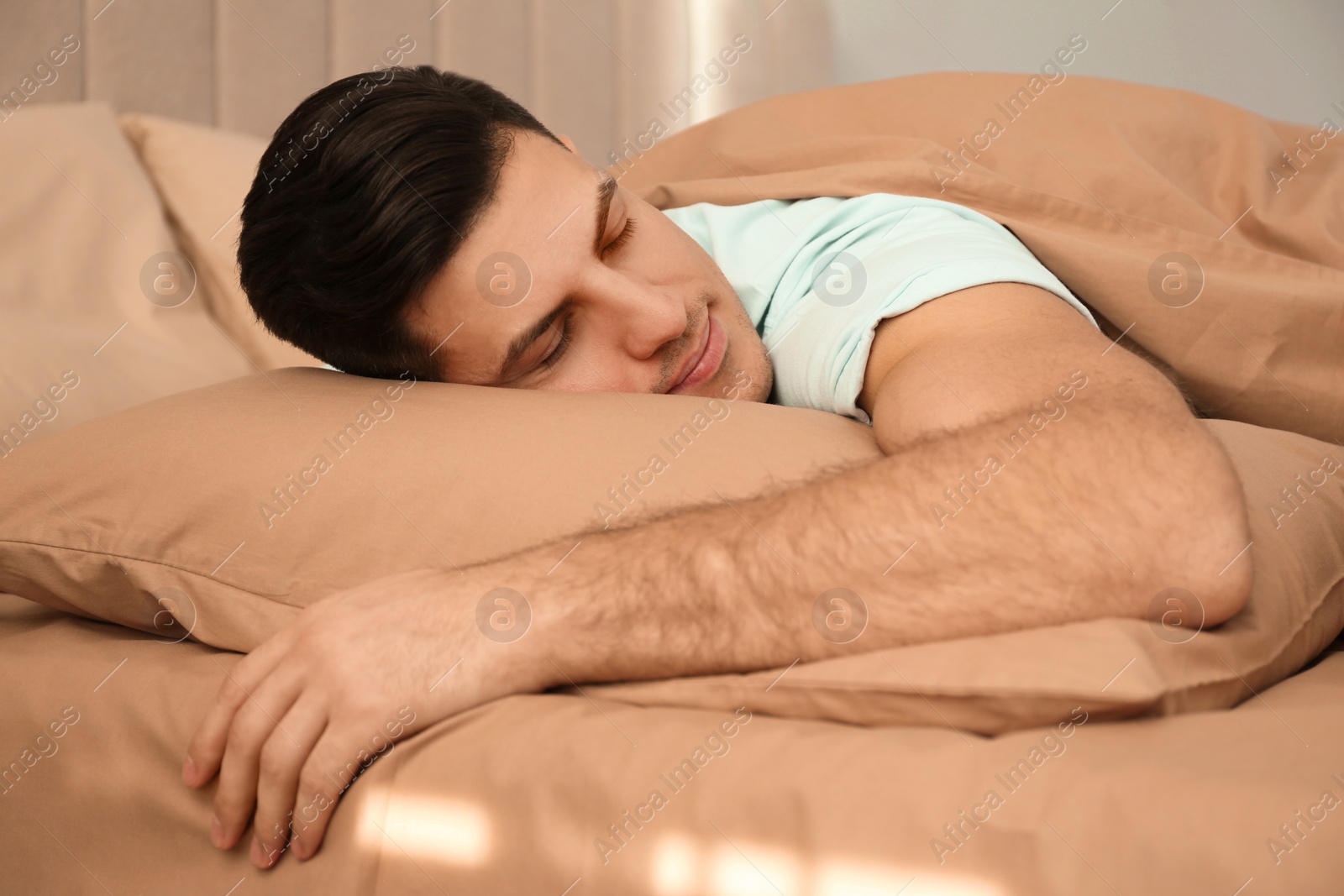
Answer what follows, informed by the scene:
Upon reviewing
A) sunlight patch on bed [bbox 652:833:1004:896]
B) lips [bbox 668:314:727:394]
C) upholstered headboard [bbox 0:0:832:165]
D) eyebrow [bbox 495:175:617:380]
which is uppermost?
upholstered headboard [bbox 0:0:832:165]

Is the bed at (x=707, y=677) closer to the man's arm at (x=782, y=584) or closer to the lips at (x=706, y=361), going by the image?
the man's arm at (x=782, y=584)

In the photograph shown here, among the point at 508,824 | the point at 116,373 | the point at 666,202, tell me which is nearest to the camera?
the point at 508,824

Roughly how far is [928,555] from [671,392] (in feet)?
1.41

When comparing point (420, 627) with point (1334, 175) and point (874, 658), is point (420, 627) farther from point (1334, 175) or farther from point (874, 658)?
point (1334, 175)

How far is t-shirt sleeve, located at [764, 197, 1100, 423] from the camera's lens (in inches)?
32.0

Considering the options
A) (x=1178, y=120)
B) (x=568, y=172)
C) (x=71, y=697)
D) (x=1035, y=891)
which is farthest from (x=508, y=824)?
(x=1178, y=120)

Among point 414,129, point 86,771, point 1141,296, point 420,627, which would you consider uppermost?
point 414,129

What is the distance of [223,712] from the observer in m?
0.57

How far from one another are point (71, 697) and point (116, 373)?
504 mm

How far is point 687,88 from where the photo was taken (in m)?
2.27

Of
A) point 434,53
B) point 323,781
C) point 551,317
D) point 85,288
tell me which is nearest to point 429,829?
point 323,781

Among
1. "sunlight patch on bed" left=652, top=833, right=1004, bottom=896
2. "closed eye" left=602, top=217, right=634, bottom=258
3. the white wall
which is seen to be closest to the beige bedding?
"sunlight patch on bed" left=652, top=833, right=1004, bottom=896

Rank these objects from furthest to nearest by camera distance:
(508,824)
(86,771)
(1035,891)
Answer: (86,771), (508,824), (1035,891)

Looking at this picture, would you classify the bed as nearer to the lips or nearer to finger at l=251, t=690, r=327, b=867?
finger at l=251, t=690, r=327, b=867
